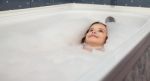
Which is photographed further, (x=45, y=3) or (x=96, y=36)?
(x=45, y=3)

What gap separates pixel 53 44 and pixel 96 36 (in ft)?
0.99

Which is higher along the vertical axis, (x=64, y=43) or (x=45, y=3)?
(x=45, y=3)

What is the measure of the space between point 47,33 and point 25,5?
24 centimetres

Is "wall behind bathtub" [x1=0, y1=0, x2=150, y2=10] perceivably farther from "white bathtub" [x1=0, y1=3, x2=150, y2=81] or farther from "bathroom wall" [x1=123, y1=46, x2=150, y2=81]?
"bathroom wall" [x1=123, y1=46, x2=150, y2=81]

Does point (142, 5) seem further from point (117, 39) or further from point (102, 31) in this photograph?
point (102, 31)

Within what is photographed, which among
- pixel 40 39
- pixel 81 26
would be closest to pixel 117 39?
pixel 81 26

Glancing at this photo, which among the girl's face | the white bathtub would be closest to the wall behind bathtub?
the white bathtub

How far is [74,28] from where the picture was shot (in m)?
1.80

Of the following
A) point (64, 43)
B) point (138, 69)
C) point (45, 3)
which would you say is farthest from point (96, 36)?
point (138, 69)

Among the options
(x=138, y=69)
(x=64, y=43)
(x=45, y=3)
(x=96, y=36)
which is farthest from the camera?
(x=45, y=3)

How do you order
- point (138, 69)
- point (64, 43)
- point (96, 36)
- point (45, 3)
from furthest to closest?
point (45, 3) → point (64, 43) → point (96, 36) → point (138, 69)

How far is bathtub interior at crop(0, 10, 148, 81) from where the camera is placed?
1.22 metres

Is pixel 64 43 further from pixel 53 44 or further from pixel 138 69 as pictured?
pixel 138 69

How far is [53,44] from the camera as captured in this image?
1.63m
